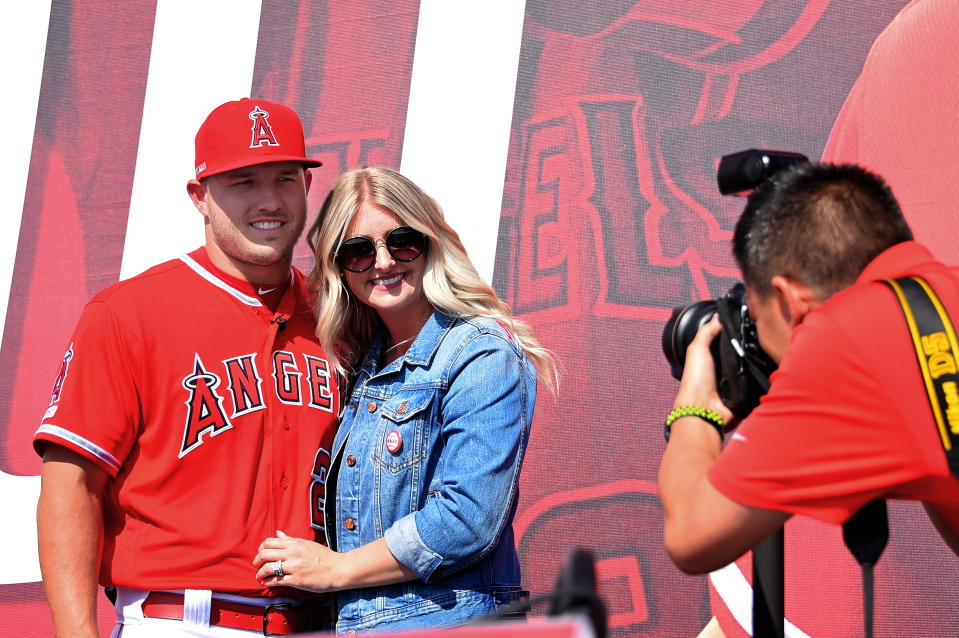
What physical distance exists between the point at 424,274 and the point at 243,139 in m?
0.55

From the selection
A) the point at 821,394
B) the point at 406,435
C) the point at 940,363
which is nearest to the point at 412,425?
the point at 406,435

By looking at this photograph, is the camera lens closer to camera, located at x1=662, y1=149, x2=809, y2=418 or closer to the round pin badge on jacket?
camera, located at x1=662, y1=149, x2=809, y2=418

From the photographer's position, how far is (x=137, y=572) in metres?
1.83

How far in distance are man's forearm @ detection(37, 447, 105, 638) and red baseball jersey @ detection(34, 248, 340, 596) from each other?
0.05m

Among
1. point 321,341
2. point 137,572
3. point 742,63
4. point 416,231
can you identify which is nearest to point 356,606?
point 137,572

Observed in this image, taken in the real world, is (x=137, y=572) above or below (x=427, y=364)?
below

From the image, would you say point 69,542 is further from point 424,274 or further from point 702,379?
point 702,379

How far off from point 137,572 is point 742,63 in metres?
2.21

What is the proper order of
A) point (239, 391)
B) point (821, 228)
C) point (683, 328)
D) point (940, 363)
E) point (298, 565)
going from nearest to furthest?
point (940, 363) < point (821, 228) < point (683, 328) < point (298, 565) < point (239, 391)

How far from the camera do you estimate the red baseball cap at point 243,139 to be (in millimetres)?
2078

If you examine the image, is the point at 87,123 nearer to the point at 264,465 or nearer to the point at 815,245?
the point at 264,465

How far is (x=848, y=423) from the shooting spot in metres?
1.16

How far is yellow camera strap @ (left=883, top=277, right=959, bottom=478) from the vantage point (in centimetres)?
113

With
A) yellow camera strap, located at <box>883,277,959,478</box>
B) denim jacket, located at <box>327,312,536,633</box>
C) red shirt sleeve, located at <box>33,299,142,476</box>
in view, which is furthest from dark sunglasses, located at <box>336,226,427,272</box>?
yellow camera strap, located at <box>883,277,959,478</box>
